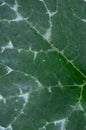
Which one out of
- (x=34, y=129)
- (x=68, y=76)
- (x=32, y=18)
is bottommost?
(x=34, y=129)

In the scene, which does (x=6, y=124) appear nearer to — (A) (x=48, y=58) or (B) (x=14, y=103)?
(B) (x=14, y=103)

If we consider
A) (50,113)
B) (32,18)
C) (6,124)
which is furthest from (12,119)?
(32,18)

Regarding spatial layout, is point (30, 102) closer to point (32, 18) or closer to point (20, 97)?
point (20, 97)

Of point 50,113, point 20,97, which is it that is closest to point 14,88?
point 20,97

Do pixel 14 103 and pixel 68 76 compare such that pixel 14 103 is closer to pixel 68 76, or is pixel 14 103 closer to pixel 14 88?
pixel 14 88

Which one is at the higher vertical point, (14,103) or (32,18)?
(32,18)
